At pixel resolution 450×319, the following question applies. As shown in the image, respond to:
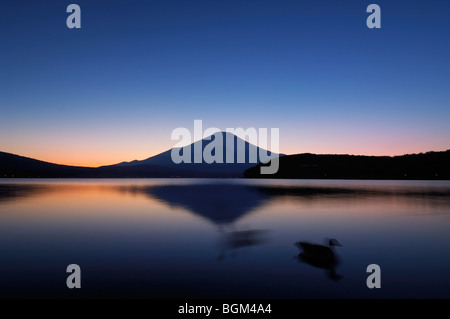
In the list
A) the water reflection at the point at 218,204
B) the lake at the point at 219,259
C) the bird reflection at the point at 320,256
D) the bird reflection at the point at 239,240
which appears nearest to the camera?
the lake at the point at 219,259

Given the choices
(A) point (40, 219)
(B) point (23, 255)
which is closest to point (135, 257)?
(B) point (23, 255)

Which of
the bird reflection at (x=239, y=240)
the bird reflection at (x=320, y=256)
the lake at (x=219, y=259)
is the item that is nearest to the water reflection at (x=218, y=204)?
the bird reflection at (x=239, y=240)

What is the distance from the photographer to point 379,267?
11.6m

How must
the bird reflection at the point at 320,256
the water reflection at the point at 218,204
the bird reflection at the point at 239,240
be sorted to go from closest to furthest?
the bird reflection at the point at 320,256 → the bird reflection at the point at 239,240 → the water reflection at the point at 218,204

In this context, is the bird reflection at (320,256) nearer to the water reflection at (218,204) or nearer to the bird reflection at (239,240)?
the bird reflection at (239,240)

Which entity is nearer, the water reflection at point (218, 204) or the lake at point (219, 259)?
the lake at point (219, 259)

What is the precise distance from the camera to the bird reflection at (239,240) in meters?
14.4

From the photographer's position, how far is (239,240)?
16828mm

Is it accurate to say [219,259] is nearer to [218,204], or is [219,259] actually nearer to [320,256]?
[320,256]

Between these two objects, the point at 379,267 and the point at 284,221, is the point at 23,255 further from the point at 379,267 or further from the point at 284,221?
the point at 284,221
